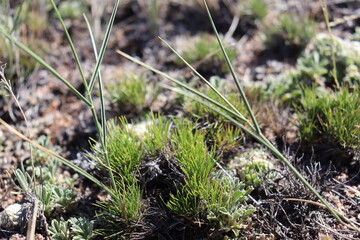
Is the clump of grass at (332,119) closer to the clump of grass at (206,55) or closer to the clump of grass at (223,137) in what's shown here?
the clump of grass at (223,137)

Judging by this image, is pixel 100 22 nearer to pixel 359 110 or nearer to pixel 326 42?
pixel 326 42

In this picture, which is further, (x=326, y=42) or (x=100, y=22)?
(x=100, y=22)

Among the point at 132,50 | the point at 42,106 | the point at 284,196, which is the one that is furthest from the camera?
the point at 132,50

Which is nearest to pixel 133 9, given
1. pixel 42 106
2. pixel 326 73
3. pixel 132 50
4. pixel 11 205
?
pixel 132 50

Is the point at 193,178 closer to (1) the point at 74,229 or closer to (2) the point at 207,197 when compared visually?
(2) the point at 207,197

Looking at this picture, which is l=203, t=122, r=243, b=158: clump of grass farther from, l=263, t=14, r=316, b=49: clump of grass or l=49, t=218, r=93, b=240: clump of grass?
l=263, t=14, r=316, b=49: clump of grass

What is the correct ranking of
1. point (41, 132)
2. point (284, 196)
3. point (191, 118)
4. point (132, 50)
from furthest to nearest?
point (132, 50), point (41, 132), point (191, 118), point (284, 196)
